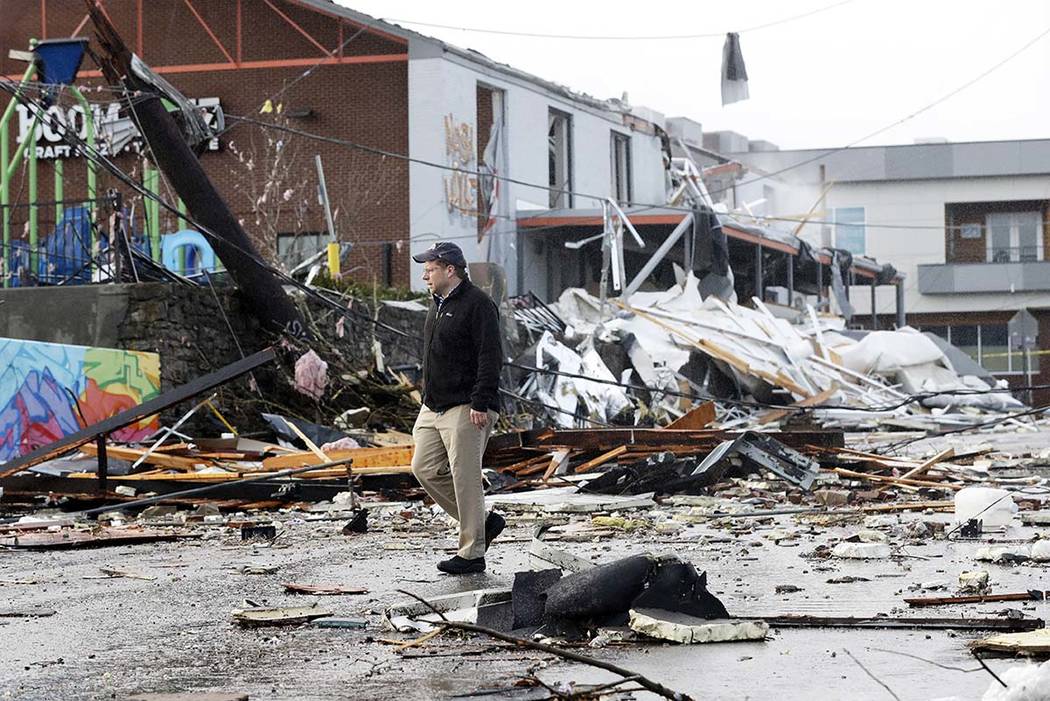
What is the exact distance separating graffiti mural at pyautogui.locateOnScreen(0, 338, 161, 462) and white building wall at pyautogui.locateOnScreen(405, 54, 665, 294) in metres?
13.5

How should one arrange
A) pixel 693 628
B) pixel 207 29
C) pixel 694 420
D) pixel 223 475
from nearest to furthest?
pixel 693 628, pixel 223 475, pixel 694 420, pixel 207 29

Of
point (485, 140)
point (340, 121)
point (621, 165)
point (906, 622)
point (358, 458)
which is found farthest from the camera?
point (621, 165)

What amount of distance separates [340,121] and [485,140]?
11.0 ft

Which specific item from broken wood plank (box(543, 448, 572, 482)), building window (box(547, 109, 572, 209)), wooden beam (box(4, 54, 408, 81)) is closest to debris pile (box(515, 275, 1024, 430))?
building window (box(547, 109, 572, 209))

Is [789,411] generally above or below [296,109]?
below

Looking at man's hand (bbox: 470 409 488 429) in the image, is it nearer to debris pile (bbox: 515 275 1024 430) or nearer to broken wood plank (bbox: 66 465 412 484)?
broken wood plank (bbox: 66 465 412 484)

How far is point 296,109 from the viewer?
3419 cm

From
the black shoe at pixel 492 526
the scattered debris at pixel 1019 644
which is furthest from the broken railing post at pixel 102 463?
the scattered debris at pixel 1019 644

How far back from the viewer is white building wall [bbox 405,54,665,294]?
33250 millimetres

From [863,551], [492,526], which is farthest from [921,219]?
[492,526]

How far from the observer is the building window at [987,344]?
62.7 meters

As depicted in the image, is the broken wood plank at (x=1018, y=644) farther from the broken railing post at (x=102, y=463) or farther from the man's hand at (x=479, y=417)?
the broken railing post at (x=102, y=463)

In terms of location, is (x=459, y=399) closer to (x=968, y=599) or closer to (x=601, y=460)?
(x=968, y=599)

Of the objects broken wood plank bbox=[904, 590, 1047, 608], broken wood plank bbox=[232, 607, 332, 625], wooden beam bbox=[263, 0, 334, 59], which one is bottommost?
broken wood plank bbox=[232, 607, 332, 625]
